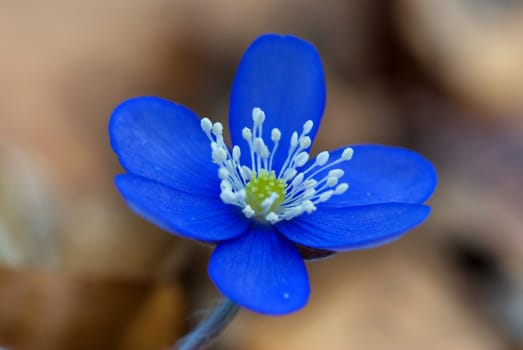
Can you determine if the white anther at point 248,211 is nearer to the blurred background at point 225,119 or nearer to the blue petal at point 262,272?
the blue petal at point 262,272

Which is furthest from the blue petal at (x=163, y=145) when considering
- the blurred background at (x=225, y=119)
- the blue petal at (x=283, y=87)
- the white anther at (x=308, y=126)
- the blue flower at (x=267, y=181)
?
the blurred background at (x=225, y=119)

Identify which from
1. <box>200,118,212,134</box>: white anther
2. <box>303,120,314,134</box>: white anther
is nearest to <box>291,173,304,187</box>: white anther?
<box>303,120,314,134</box>: white anther

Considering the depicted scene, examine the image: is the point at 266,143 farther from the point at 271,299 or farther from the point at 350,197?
the point at 271,299

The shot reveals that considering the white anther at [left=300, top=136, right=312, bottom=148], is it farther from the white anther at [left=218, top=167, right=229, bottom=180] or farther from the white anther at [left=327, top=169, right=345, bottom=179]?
the white anther at [left=218, top=167, right=229, bottom=180]

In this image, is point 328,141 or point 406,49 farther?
point 406,49

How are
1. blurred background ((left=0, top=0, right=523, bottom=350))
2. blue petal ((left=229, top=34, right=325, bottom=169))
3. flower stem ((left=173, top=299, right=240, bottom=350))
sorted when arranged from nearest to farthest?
1. flower stem ((left=173, top=299, right=240, bottom=350))
2. blue petal ((left=229, top=34, right=325, bottom=169))
3. blurred background ((left=0, top=0, right=523, bottom=350))

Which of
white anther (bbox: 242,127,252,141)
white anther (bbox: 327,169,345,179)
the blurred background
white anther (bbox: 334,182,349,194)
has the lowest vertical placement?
the blurred background

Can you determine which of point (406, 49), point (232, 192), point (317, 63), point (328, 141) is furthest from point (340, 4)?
point (232, 192)
